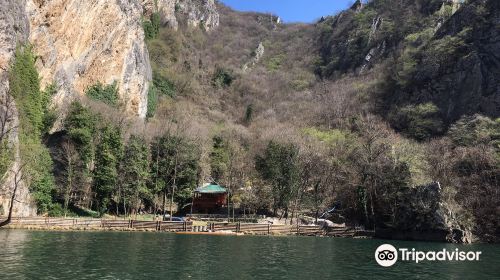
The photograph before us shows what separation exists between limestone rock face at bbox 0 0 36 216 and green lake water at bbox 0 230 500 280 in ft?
33.1

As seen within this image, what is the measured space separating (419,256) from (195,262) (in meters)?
16.4


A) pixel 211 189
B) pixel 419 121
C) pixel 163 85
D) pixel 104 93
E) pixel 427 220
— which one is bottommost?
pixel 427 220

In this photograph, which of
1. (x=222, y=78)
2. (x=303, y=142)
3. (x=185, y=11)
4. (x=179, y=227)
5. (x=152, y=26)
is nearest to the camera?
(x=179, y=227)

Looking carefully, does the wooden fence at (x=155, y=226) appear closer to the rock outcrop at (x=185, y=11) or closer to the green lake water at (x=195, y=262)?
the green lake water at (x=195, y=262)

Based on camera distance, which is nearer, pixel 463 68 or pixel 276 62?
pixel 463 68

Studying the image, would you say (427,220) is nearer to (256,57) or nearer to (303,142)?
(303,142)

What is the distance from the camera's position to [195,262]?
Answer: 81.9 feet

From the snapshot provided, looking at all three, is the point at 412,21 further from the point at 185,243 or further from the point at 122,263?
the point at 122,263

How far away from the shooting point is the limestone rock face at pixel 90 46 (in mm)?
58469

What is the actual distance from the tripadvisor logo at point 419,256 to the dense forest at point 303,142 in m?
12.2

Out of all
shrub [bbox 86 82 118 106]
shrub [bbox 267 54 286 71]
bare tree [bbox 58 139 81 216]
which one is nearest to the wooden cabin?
bare tree [bbox 58 139 81 216]

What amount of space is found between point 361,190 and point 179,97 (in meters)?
60.6

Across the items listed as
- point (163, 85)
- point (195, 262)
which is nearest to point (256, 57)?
point (163, 85)

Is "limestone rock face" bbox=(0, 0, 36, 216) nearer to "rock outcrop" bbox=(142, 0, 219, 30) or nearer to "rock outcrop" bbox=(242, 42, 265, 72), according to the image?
"rock outcrop" bbox=(142, 0, 219, 30)
